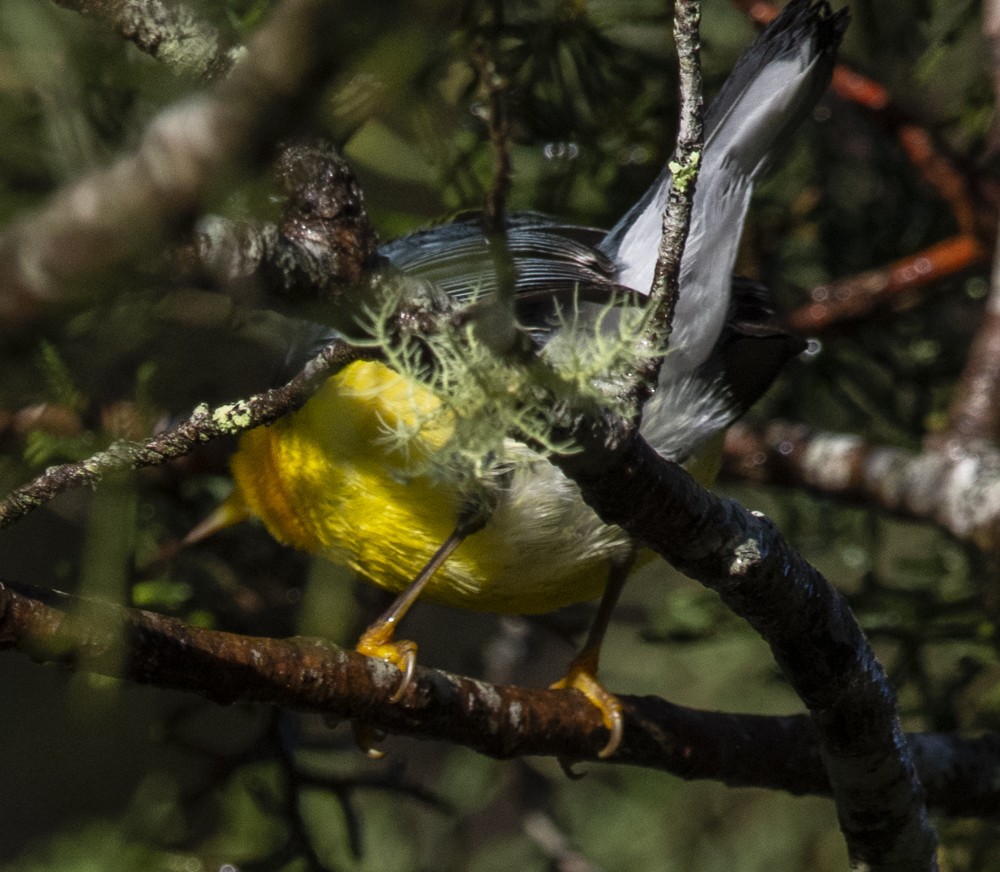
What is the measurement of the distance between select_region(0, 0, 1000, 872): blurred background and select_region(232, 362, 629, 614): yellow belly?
145mm

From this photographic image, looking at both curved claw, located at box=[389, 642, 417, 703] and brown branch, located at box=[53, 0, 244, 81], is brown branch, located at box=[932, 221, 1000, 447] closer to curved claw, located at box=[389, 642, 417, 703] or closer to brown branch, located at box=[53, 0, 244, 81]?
curved claw, located at box=[389, 642, 417, 703]

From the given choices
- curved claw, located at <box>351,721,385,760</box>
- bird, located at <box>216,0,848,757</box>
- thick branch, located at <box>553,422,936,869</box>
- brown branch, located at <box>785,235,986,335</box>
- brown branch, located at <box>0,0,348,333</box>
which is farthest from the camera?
brown branch, located at <box>785,235,986,335</box>

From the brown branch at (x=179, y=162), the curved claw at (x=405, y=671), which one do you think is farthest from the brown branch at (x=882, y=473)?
the brown branch at (x=179, y=162)

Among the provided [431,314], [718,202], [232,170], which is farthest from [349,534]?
[232,170]

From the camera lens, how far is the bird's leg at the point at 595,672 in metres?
2.47

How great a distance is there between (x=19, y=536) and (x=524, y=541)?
1.91 m

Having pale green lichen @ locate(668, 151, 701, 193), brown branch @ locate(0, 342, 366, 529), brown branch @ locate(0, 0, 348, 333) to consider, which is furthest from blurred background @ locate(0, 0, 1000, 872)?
brown branch @ locate(0, 0, 348, 333)

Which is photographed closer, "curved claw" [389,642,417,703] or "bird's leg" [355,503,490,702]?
"curved claw" [389,642,417,703]

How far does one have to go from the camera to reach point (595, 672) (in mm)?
2867

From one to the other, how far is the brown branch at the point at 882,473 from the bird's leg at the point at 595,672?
2.45 feet

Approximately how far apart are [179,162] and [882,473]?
283 cm

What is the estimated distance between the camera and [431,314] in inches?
48.4

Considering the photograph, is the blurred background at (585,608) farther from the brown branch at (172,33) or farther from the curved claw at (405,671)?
the brown branch at (172,33)

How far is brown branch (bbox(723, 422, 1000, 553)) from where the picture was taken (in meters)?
3.01
